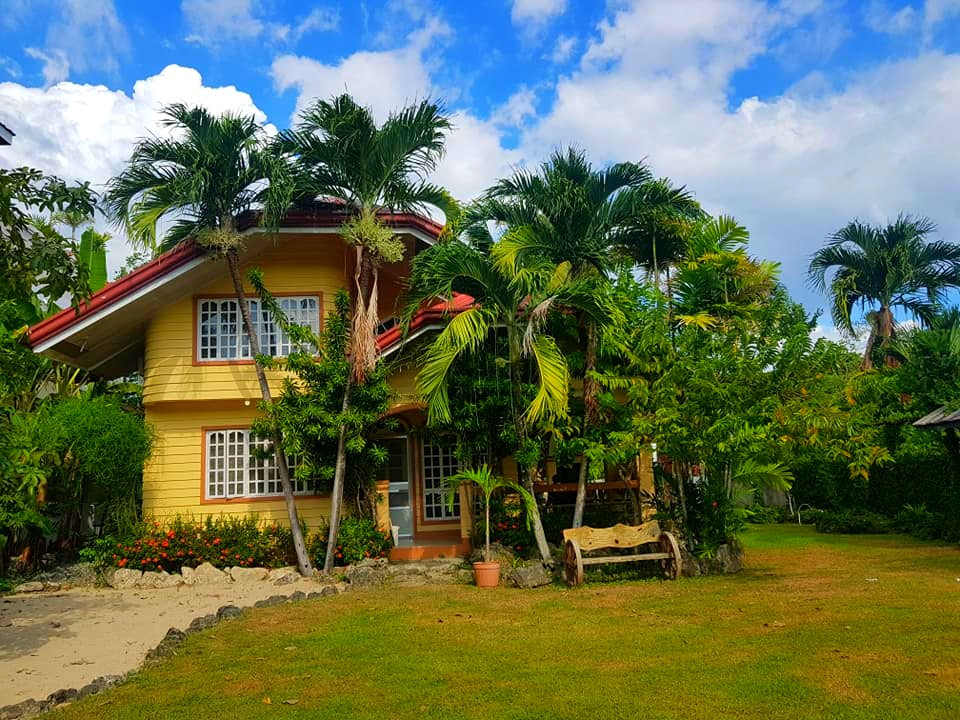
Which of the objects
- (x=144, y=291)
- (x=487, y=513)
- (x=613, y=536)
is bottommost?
(x=613, y=536)

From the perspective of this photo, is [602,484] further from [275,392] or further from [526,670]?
[526,670]

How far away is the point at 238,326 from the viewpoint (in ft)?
50.6

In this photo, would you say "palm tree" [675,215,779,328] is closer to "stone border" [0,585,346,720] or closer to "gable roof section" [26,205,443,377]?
"gable roof section" [26,205,443,377]

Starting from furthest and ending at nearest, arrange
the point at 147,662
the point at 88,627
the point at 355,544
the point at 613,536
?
the point at 355,544
the point at 613,536
the point at 88,627
the point at 147,662

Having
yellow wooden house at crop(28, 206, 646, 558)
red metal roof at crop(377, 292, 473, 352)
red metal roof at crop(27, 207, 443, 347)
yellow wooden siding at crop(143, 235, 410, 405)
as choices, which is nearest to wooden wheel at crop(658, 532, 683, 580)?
yellow wooden house at crop(28, 206, 646, 558)

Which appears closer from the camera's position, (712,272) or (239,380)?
(712,272)

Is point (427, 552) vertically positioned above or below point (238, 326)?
below

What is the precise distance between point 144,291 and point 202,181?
101 inches

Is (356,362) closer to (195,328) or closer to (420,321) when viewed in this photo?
(420,321)

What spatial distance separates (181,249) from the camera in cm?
1405

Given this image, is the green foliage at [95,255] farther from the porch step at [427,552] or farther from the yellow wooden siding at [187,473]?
the porch step at [427,552]

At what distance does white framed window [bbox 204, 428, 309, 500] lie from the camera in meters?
15.2

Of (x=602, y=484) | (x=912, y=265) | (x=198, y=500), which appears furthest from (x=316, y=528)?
(x=912, y=265)

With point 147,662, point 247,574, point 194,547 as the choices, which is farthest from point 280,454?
point 147,662
